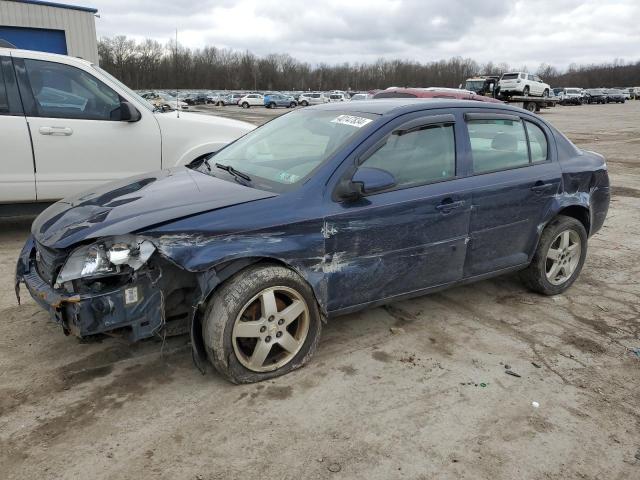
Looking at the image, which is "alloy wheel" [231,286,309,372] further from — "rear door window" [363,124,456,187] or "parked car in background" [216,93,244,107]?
"parked car in background" [216,93,244,107]

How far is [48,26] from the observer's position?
14.4 meters

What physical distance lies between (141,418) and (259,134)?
2.42 m

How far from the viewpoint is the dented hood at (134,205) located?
2891 mm

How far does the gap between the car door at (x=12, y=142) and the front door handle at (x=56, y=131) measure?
142 mm

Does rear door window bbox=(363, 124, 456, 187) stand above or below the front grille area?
above

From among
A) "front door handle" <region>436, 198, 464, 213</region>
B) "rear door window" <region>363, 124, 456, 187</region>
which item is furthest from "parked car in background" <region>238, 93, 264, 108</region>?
"front door handle" <region>436, 198, 464, 213</region>

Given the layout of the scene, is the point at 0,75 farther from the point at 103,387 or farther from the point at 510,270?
the point at 510,270

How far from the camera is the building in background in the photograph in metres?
13.8

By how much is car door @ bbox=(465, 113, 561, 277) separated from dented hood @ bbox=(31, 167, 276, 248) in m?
1.68

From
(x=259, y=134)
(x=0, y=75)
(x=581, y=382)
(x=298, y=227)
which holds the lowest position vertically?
(x=581, y=382)

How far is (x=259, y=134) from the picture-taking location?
14.1ft

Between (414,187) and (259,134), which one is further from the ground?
(259,134)

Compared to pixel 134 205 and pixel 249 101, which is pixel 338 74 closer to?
pixel 249 101

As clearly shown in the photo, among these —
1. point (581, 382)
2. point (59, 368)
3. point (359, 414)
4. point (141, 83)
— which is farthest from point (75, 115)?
point (141, 83)
